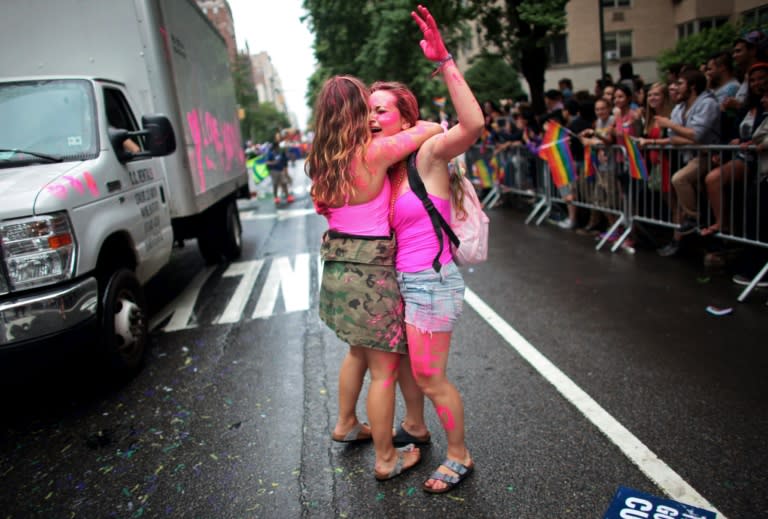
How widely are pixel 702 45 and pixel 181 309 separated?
48.1 feet

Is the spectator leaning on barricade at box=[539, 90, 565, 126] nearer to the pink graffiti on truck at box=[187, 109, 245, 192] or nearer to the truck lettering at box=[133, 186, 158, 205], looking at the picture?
the pink graffiti on truck at box=[187, 109, 245, 192]

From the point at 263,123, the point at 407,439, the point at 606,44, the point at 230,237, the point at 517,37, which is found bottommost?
the point at 407,439

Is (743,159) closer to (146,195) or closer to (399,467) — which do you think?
(399,467)

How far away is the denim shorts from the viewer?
279 centimetres

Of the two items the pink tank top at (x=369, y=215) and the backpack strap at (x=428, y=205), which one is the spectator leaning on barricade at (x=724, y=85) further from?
the pink tank top at (x=369, y=215)

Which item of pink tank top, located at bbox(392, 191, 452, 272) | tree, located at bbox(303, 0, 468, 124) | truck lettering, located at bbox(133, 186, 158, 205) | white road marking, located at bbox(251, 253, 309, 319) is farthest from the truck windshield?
tree, located at bbox(303, 0, 468, 124)

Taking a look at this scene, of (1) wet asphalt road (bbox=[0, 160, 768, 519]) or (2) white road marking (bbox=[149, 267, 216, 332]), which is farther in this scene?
(2) white road marking (bbox=[149, 267, 216, 332])

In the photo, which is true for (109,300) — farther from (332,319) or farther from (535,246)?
(535,246)

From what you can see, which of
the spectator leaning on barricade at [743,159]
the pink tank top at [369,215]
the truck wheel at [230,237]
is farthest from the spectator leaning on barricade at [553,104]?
the pink tank top at [369,215]

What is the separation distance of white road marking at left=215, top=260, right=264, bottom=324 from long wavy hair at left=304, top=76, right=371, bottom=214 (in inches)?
141

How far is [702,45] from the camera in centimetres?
1516

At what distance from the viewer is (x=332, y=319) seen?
2941mm

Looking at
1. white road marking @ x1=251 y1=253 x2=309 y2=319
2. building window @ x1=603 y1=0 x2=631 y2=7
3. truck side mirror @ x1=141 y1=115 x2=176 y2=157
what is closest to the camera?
truck side mirror @ x1=141 y1=115 x2=176 y2=157

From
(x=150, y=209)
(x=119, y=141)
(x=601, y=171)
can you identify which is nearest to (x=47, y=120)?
(x=119, y=141)
